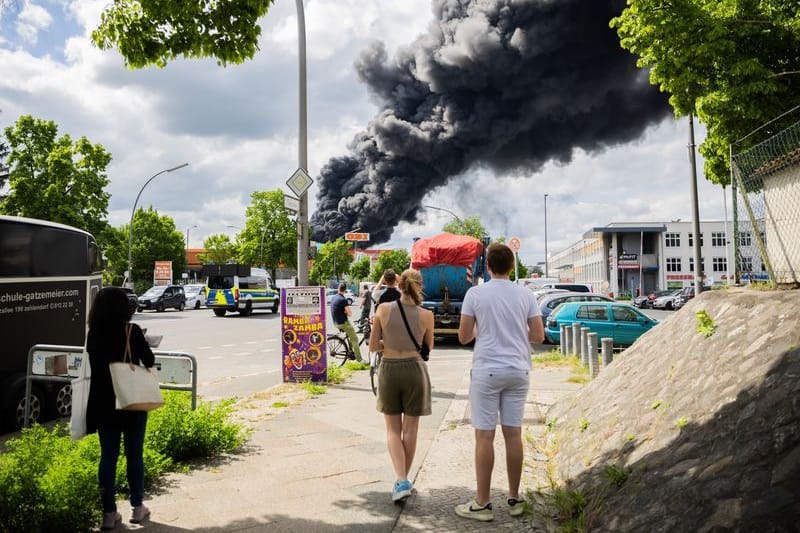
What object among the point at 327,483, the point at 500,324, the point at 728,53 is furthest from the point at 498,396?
→ the point at 728,53

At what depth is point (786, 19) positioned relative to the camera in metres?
11.6

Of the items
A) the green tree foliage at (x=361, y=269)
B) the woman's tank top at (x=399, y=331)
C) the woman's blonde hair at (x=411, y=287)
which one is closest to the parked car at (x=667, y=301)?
the woman's blonde hair at (x=411, y=287)

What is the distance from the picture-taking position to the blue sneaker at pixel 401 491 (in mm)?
4074

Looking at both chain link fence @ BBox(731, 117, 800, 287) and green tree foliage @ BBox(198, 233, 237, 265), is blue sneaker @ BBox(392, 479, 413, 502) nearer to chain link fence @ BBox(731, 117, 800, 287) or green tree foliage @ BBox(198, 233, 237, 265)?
chain link fence @ BBox(731, 117, 800, 287)

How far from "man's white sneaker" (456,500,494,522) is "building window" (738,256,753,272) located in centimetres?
446

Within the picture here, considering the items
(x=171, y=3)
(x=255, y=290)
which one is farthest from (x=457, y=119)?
(x=171, y=3)

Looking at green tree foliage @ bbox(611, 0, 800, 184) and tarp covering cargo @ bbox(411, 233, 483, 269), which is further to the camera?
tarp covering cargo @ bbox(411, 233, 483, 269)

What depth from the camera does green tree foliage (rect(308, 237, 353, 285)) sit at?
78062 millimetres

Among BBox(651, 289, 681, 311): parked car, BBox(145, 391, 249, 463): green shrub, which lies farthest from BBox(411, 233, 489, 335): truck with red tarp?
BBox(651, 289, 681, 311): parked car

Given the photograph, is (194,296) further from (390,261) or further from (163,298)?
(390,261)

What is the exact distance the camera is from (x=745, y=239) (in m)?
6.68

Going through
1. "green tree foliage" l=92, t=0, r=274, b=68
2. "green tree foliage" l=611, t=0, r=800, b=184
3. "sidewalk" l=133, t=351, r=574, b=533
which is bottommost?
"sidewalk" l=133, t=351, r=574, b=533

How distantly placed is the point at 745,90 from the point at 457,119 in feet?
132

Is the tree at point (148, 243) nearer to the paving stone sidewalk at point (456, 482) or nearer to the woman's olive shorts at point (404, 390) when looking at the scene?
the paving stone sidewalk at point (456, 482)
